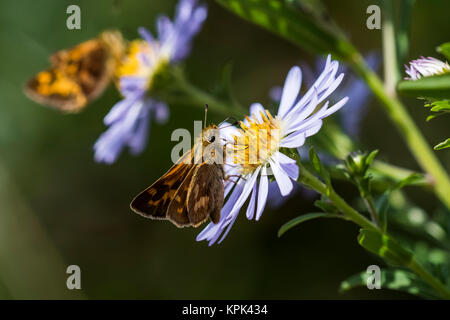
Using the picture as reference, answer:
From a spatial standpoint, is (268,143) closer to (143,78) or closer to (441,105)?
(441,105)

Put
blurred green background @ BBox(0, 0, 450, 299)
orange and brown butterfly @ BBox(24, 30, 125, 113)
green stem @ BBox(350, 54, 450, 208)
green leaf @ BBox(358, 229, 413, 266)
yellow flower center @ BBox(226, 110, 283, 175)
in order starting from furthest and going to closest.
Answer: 1. blurred green background @ BBox(0, 0, 450, 299)
2. orange and brown butterfly @ BBox(24, 30, 125, 113)
3. green stem @ BBox(350, 54, 450, 208)
4. yellow flower center @ BBox(226, 110, 283, 175)
5. green leaf @ BBox(358, 229, 413, 266)

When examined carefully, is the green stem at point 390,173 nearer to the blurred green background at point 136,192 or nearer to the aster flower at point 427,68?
the aster flower at point 427,68

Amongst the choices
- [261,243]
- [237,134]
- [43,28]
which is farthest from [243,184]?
[43,28]

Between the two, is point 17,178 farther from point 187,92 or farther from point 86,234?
point 187,92

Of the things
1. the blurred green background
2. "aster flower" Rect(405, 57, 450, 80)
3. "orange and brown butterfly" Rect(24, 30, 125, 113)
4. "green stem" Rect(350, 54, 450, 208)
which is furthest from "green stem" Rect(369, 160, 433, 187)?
the blurred green background

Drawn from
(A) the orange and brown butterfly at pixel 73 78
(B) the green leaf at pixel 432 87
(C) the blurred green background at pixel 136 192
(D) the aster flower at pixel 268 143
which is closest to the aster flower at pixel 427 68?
(B) the green leaf at pixel 432 87

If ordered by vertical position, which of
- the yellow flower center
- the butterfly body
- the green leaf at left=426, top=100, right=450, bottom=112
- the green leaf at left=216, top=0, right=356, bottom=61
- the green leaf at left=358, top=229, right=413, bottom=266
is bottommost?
the green leaf at left=358, top=229, right=413, bottom=266

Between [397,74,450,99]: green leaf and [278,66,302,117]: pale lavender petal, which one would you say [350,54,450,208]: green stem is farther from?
[397,74,450,99]: green leaf
